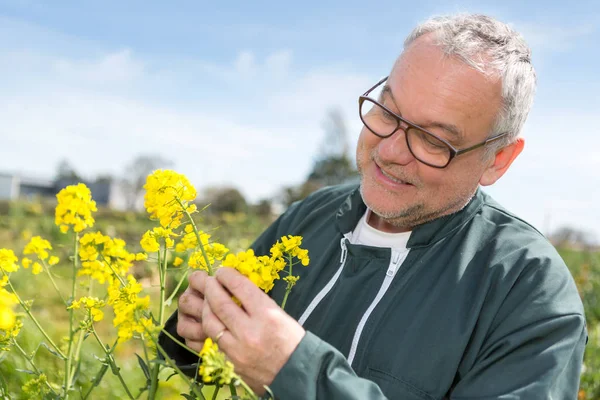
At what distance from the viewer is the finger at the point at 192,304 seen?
1399 mm

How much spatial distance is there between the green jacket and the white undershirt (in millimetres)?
66

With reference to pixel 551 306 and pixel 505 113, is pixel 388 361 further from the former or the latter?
pixel 505 113

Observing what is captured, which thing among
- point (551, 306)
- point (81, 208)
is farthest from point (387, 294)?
point (81, 208)

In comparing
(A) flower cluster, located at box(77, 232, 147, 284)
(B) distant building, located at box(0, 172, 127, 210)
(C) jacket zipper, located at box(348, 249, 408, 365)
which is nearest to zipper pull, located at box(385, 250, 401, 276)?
(C) jacket zipper, located at box(348, 249, 408, 365)

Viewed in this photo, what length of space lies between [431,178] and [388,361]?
2.03ft

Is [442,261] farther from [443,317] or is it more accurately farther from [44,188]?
[44,188]

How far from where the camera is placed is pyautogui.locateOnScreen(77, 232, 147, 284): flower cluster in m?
1.48

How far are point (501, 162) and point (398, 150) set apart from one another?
1.68ft

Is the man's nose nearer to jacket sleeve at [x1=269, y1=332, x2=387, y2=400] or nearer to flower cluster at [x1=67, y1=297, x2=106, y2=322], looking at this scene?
jacket sleeve at [x1=269, y1=332, x2=387, y2=400]

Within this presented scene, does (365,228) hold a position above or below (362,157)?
below

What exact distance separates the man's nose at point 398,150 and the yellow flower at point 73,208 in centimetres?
96

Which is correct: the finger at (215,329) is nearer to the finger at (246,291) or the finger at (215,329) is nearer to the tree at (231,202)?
the finger at (246,291)

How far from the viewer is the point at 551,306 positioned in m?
1.53

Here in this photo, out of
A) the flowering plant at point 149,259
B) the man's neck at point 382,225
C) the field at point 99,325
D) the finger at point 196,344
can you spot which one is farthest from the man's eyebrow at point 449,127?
the finger at point 196,344
